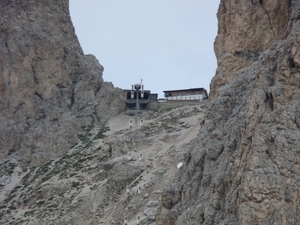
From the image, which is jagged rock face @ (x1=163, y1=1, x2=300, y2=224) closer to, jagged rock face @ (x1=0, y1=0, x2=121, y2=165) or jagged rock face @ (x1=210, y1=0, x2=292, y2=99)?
jagged rock face @ (x1=210, y1=0, x2=292, y2=99)

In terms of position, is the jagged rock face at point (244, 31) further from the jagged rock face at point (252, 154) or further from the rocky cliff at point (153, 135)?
the jagged rock face at point (252, 154)

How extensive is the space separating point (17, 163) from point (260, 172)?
65025mm

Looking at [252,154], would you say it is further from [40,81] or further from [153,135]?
[40,81]

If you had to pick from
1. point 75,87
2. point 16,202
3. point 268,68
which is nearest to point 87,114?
point 75,87

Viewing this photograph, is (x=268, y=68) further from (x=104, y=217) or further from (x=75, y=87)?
(x=75, y=87)

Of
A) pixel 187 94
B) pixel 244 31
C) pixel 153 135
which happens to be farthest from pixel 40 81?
pixel 244 31

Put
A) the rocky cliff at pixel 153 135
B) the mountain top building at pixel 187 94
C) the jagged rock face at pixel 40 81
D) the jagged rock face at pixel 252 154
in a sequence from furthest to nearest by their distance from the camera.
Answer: the mountain top building at pixel 187 94
the jagged rock face at pixel 40 81
the rocky cliff at pixel 153 135
the jagged rock face at pixel 252 154

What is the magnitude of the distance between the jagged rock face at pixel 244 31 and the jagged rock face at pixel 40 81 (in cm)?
3952

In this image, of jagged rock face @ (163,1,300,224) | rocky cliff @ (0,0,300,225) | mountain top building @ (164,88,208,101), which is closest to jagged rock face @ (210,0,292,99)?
rocky cliff @ (0,0,300,225)

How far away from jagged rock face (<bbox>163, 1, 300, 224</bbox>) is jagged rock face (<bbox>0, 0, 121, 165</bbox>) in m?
51.0

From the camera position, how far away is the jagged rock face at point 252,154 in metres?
23.2

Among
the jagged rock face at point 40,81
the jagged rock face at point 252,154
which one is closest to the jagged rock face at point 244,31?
the jagged rock face at point 252,154

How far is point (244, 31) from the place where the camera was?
50.0 meters

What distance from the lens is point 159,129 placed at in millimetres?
79062
